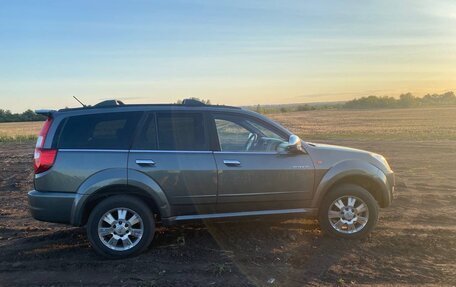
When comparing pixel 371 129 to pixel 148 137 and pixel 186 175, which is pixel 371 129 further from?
pixel 148 137

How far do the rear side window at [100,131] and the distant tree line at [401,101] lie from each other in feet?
274

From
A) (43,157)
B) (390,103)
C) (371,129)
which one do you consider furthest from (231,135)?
(390,103)

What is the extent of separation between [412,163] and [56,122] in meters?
10.7

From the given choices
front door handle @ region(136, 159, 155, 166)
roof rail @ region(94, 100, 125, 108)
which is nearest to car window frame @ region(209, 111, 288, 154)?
front door handle @ region(136, 159, 155, 166)

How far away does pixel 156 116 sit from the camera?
5.84 metres

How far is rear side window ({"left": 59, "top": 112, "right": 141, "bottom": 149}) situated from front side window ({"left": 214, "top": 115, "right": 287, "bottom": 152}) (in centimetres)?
110

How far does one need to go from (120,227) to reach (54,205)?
823 mm

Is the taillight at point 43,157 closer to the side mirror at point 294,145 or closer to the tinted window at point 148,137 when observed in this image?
the tinted window at point 148,137

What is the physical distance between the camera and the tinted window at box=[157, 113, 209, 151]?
5789 millimetres

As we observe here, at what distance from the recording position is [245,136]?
6.08 metres

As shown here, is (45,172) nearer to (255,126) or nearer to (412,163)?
(255,126)

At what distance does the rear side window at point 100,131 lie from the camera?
5637mm

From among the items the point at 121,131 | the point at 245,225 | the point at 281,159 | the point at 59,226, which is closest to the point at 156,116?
the point at 121,131

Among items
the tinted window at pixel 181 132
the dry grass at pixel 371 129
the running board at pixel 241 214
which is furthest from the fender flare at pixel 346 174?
the dry grass at pixel 371 129
